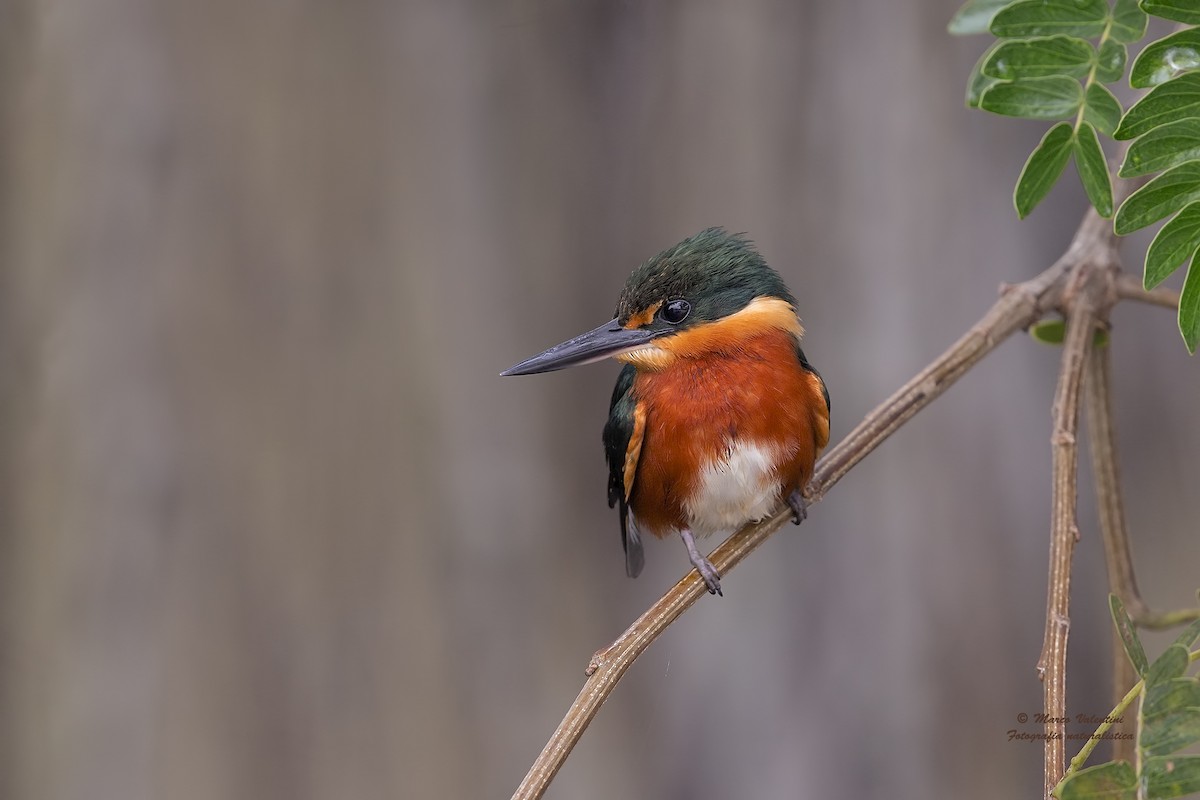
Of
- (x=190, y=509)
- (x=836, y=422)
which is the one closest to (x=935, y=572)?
(x=836, y=422)

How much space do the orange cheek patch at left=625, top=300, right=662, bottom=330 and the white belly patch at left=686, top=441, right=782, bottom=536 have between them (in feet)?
0.74

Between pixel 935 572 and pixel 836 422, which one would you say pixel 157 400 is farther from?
pixel 935 572

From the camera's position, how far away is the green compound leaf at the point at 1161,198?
1035mm

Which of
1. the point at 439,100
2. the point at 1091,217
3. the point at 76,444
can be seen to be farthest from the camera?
the point at 439,100

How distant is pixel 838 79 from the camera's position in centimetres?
249

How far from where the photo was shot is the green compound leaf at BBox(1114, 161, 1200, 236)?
1.04m

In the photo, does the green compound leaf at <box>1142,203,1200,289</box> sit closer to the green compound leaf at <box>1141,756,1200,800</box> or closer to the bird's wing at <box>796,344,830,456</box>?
the green compound leaf at <box>1141,756,1200,800</box>

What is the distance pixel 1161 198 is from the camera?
3.45 ft

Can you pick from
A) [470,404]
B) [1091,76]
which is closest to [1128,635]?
[1091,76]

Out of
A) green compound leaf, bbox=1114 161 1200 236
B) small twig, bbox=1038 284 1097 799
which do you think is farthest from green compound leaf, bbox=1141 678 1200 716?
green compound leaf, bbox=1114 161 1200 236

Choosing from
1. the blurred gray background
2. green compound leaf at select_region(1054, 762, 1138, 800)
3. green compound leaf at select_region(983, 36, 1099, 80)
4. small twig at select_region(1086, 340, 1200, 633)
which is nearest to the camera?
green compound leaf at select_region(1054, 762, 1138, 800)

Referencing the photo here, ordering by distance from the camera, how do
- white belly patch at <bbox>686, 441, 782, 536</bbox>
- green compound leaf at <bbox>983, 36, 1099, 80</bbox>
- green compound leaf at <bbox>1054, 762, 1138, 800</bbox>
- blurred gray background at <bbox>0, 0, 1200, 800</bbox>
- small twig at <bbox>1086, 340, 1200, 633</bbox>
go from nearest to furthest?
green compound leaf at <bbox>1054, 762, 1138, 800</bbox>, green compound leaf at <bbox>983, 36, 1099, 80</bbox>, small twig at <bbox>1086, 340, 1200, 633</bbox>, white belly patch at <bbox>686, 441, 782, 536</bbox>, blurred gray background at <bbox>0, 0, 1200, 800</bbox>

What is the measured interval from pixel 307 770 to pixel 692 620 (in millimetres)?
953

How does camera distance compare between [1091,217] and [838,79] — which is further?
[838,79]
